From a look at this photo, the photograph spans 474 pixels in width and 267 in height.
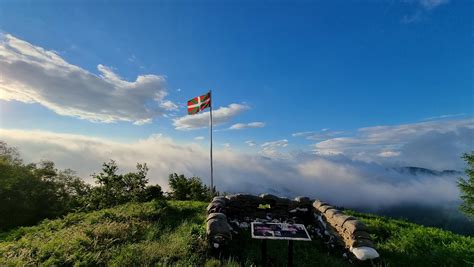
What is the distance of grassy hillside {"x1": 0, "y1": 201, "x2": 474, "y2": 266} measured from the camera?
671 centimetres

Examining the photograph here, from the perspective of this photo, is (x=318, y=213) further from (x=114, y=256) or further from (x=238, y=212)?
(x=114, y=256)

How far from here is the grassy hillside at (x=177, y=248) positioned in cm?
671

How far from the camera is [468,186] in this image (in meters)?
19.1

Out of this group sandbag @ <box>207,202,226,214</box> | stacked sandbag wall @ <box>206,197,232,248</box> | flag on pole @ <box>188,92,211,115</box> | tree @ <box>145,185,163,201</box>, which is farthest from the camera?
tree @ <box>145,185,163,201</box>

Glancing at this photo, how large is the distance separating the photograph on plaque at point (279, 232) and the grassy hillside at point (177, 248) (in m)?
1.07

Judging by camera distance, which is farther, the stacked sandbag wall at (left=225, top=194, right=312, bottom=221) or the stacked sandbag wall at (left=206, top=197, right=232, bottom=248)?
the stacked sandbag wall at (left=225, top=194, right=312, bottom=221)

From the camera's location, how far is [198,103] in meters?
17.0

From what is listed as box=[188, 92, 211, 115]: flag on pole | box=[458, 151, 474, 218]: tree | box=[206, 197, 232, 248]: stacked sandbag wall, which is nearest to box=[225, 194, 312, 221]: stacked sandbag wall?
box=[206, 197, 232, 248]: stacked sandbag wall

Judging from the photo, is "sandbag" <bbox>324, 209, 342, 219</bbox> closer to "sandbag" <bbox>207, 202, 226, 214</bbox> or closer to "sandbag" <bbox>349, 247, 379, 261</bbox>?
"sandbag" <bbox>349, 247, 379, 261</bbox>

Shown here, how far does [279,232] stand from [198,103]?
40.1ft

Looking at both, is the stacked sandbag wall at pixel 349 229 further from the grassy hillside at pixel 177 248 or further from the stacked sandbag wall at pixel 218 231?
the stacked sandbag wall at pixel 218 231

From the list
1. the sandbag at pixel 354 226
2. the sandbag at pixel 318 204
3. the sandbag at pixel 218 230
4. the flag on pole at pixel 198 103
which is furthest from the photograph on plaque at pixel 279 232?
the flag on pole at pixel 198 103

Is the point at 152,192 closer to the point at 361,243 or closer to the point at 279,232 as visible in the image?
the point at 279,232

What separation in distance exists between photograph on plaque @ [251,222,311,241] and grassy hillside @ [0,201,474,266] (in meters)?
1.07
